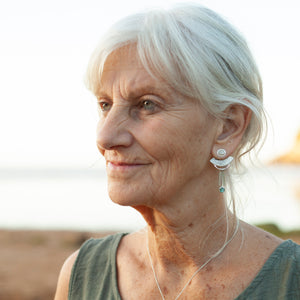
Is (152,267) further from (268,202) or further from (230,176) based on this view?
(268,202)

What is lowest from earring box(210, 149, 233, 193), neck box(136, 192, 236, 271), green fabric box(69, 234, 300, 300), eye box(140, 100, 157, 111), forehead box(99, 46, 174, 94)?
green fabric box(69, 234, 300, 300)

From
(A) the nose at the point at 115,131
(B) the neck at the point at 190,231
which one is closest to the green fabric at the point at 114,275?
(B) the neck at the point at 190,231

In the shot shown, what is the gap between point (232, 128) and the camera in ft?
6.84

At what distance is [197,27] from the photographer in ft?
6.40

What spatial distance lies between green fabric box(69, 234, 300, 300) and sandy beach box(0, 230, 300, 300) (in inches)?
178

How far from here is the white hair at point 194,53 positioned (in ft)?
6.23

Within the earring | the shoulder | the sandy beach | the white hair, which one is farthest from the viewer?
the sandy beach

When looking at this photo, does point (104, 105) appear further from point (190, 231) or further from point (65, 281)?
point (65, 281)

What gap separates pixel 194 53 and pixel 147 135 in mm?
398

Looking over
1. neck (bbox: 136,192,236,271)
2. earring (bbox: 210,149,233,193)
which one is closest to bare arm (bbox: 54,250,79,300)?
neck (bbox: 136,192,236,271)

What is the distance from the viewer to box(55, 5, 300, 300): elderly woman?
1.93 meters

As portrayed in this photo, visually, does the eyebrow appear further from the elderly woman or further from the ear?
the ear

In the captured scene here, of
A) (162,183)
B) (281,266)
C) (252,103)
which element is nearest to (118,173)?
(162,183)

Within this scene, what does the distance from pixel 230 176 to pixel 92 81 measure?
0.83 metres
